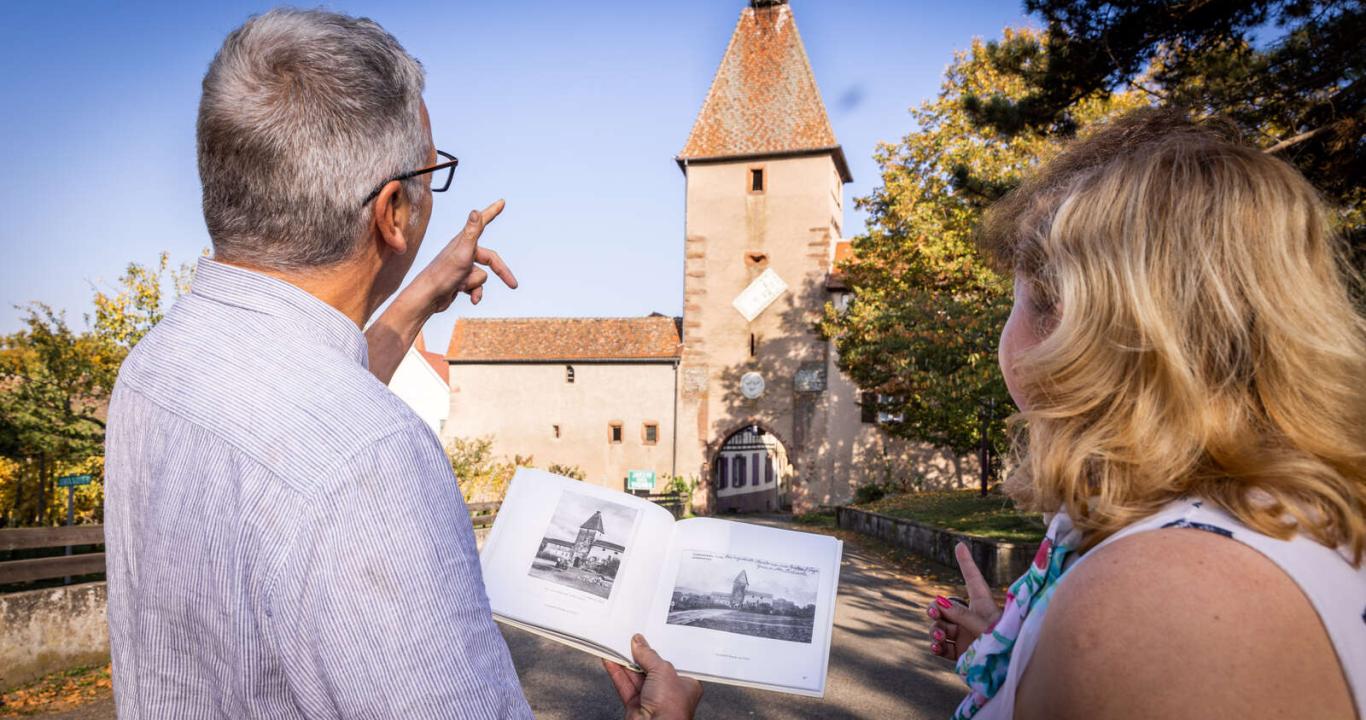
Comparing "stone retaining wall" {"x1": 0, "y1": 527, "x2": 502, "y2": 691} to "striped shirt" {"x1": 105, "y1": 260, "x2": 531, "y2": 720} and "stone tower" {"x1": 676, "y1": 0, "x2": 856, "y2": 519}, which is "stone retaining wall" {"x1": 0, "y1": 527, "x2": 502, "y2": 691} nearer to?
"striped shirt" {"x1": 105, "y1": 260, "x2": 531, "y2": 720}

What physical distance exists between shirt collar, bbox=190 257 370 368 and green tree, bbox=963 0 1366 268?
7.65 meters

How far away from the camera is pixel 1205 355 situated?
1.16 meters

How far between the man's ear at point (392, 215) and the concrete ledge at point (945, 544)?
5481 mm

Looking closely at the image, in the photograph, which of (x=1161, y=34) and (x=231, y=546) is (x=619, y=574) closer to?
(x=231, y=546)

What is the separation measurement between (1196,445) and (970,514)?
1538cm

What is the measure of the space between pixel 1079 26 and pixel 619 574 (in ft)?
23.8

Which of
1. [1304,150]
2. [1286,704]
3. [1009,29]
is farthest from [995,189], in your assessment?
[1009,29]

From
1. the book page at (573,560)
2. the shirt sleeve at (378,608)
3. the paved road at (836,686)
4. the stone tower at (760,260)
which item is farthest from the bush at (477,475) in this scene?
the shirt sleeve at (378,608)

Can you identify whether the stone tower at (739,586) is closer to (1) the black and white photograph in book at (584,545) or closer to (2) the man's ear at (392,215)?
(1) the black and white photograph in book at (584,545)

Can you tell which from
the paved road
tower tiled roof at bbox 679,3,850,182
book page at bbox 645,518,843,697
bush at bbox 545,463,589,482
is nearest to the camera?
book page at bbox 645,518,843,697

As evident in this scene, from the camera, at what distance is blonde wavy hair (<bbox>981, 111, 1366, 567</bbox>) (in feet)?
3.65

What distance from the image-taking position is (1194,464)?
3.70 ft

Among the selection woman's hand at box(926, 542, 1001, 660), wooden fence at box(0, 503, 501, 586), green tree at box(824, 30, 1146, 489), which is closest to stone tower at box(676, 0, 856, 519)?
green tree at box(824, 30, 1146, 489)

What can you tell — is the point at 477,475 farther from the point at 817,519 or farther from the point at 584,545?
the point at 584,545
